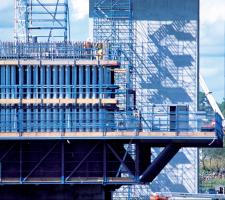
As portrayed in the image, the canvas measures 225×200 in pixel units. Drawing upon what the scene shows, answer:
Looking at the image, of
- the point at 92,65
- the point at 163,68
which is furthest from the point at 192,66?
the point at 92,65

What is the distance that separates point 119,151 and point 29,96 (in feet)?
14.5

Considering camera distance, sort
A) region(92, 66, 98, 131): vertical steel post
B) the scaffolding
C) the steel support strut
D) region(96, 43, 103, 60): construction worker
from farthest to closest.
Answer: the scaffolding < region(96, 43, 103, 60): construction worker < region(92, 66, 98, 131): vertical steel post < the steel support strut

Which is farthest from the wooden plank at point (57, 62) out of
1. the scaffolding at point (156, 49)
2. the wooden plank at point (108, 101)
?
the scaffolding at point (156, 49)

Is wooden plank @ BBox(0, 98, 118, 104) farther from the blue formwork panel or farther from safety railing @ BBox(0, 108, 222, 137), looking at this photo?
the blue formwork panel

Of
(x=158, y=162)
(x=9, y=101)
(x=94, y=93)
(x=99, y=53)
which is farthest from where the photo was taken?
(x=99, y=53)

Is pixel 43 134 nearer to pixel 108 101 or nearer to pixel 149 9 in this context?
pixel 108 101

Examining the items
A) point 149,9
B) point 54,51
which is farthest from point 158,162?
point 149,9

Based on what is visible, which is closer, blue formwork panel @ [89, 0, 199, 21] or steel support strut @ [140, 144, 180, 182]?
steel support strut @ [140, 144, 180, 182]

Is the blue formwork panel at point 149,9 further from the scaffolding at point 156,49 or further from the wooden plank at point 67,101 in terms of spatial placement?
the wooden plank at point 67,101

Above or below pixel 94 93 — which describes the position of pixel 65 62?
above

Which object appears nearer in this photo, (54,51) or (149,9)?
(54,51)

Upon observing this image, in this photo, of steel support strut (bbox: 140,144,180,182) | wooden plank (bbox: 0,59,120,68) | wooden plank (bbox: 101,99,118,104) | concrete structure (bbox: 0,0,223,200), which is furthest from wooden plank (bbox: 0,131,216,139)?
wooden plank (bbox: 0,59,120,68)

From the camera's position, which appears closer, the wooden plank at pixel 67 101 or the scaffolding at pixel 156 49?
the wooden plank at pixel 67 101

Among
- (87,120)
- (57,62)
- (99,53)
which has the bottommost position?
(87,120)
